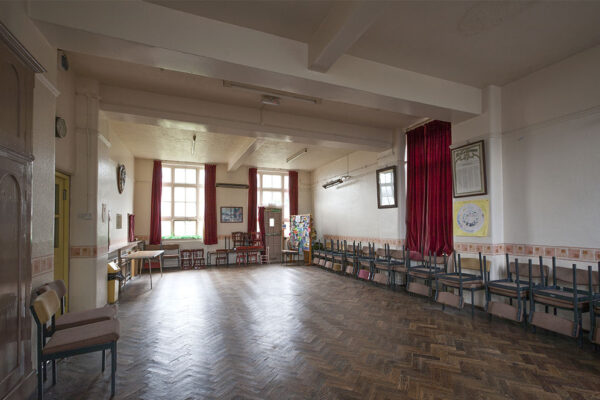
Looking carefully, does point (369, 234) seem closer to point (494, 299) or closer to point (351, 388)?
point (494, 299)

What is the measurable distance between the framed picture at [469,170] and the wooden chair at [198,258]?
8.07 m

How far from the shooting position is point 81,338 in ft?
7.98

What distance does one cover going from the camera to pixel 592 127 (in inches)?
148

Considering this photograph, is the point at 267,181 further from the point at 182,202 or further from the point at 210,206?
the point at 182,202

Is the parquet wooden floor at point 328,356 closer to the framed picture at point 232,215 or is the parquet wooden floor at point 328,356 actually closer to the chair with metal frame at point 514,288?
the chair with metal frame at point 514,288

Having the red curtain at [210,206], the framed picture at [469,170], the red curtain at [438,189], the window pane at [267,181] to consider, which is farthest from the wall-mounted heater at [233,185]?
the framed picture at [469,170]

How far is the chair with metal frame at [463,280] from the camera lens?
15.0 feet

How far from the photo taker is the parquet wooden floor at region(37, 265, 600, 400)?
8.36ft

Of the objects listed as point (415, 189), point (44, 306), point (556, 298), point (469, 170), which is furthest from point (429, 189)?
point (44, 306)

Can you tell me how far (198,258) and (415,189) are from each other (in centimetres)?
731

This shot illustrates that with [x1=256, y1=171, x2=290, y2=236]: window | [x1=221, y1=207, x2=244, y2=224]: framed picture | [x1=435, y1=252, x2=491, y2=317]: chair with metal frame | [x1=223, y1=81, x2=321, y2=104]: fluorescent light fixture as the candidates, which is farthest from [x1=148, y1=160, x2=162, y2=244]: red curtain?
[x1=435, y1=252, x2=491, y2=317]: chair with metal frame

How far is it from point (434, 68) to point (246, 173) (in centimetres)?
815

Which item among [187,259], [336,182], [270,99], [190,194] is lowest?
[187,259]

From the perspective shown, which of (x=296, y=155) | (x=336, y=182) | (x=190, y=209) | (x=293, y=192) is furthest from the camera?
(x=293, y=192)
